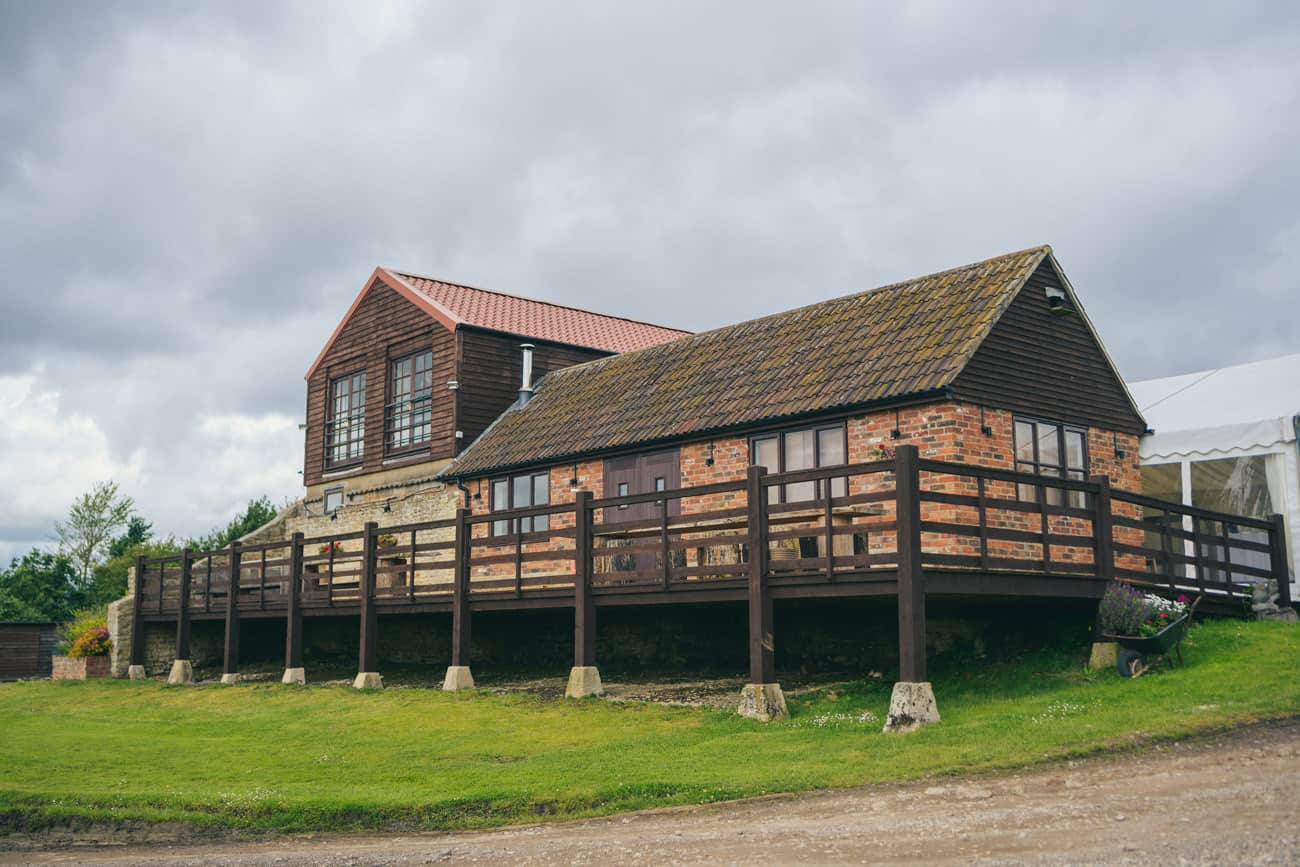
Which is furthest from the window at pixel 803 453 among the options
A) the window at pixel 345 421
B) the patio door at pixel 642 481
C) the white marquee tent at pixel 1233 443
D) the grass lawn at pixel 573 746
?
the window at pixel 345 421

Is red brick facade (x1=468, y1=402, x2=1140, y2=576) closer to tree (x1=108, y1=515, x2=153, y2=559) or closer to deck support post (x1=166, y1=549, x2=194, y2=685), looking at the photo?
deck support post (x1=166, y1=549, x2=194, y2=685)

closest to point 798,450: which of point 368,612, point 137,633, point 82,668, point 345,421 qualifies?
point 368,612

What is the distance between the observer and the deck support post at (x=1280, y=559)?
17359mm

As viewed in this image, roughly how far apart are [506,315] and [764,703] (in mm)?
17141

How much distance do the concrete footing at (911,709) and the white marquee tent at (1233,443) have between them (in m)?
8.62

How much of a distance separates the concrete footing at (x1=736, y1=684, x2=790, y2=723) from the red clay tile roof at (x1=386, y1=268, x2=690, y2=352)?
15187 mm

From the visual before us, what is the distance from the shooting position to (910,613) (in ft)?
42.0

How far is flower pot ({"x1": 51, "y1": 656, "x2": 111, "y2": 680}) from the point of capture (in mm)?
26844

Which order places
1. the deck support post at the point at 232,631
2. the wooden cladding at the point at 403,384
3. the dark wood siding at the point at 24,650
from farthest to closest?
the dark wood siding at the point at 24,650 < the wooden cladding at the point at 403,384 < the deck support post at the point at 232,631

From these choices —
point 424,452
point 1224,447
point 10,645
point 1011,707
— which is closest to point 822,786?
point 1011,707

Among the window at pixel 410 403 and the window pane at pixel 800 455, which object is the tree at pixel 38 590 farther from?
the window pane at pixel 800 455

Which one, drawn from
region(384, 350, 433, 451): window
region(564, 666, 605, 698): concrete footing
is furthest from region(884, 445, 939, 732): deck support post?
region(384, 350, 433, 451): window

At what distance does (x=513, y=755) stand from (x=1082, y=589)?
728cm

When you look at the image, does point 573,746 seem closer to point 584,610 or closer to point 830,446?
point 584,610
